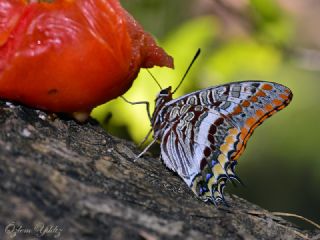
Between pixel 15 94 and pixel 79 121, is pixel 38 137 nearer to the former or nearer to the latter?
pixel 15 94

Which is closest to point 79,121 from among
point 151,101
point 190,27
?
point 151,101

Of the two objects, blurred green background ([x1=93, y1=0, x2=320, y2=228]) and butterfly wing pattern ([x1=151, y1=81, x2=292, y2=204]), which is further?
blurred green background ([x1=93, y1=0, x2=320, y2=228])

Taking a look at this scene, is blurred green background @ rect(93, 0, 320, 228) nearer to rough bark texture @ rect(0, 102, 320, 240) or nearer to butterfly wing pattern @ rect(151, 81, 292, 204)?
butterfly wing pattern @ rect(151, 81, 292, 204)

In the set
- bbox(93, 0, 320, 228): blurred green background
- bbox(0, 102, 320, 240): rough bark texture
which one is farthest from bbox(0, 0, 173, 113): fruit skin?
bbox(93, 0, 320, 228): blurred green background

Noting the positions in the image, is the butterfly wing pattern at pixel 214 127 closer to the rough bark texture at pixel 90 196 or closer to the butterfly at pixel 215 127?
→ the butterfly at pixel 215 127

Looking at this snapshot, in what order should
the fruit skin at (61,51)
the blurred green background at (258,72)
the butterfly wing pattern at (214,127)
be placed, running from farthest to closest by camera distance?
the blurred green background at (258,72) → the butterfly wing pattern at (214,127) → the fruit skin at (61,51)

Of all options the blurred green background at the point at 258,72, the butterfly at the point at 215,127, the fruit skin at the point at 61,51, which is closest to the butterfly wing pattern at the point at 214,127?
the butterfly at the point at 215,127

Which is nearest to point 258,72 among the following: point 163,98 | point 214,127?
point 163,98
